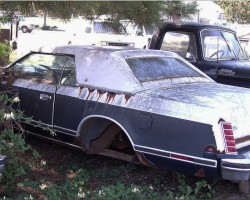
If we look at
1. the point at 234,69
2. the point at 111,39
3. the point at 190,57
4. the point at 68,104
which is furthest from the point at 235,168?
the point at 111,39

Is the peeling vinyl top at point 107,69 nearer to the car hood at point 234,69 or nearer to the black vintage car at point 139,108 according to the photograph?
the black vintage car at point 139,108

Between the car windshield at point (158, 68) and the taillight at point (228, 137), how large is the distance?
1.12 meters

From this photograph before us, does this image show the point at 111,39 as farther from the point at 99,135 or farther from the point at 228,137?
the point at 228,137

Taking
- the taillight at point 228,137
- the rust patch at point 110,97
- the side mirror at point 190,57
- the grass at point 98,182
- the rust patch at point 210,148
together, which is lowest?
the grass at point 98,182

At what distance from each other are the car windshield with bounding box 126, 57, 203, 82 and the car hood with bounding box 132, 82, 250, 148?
1.04 ft

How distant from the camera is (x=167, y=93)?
4.22m

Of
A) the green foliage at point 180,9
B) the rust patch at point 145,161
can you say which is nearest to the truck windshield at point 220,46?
the green foliage at point 180,9

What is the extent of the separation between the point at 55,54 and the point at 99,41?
1043cm

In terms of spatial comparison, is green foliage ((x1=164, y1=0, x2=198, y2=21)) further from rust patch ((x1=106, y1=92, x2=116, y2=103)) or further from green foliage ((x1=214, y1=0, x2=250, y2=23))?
green foliage ((x1=214, y1=0, x2=250, y2=23))

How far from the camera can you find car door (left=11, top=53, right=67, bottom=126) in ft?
16.3

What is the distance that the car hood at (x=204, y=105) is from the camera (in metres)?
3.76

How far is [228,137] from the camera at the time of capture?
369cm

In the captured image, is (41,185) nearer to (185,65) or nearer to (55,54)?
(55,54)

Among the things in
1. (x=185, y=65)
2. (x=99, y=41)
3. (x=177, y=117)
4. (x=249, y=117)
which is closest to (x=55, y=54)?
(x=185, y=65)
